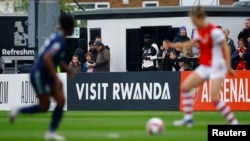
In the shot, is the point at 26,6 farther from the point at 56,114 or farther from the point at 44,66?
the point at 56,114

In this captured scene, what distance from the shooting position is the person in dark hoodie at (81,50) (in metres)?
35.3

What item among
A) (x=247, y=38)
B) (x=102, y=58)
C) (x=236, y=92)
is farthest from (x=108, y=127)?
(x=247, y=38)

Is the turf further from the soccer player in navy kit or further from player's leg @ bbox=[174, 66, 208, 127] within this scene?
the soccer player in navy kit

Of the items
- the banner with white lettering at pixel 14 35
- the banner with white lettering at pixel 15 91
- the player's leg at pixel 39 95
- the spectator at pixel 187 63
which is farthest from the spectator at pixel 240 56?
the banner with white lettering at pixel 14 35

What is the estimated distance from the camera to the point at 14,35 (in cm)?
4522

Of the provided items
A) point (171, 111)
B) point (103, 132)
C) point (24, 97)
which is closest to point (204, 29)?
point (103, 132)

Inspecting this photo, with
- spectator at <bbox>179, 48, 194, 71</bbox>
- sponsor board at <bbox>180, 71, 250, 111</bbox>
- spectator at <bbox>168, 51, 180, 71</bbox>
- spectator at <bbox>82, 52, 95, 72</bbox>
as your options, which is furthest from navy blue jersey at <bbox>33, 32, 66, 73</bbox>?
spectator at <bbox>82, 52, 95, 72</bbox>

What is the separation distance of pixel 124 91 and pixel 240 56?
369cm

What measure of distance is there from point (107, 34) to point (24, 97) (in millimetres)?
7847

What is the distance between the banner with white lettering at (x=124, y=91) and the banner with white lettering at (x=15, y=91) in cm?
131

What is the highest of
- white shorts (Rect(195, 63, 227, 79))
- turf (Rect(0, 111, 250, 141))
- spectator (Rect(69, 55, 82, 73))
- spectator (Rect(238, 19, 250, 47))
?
spectator (Rect(238, 19, 250, 47))

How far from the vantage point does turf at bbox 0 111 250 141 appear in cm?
1855

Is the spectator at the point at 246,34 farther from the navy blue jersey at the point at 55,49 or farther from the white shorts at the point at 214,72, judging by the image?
the navy blue jersey at the point at 55,49

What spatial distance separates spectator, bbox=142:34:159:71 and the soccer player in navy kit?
14113 millimetres
